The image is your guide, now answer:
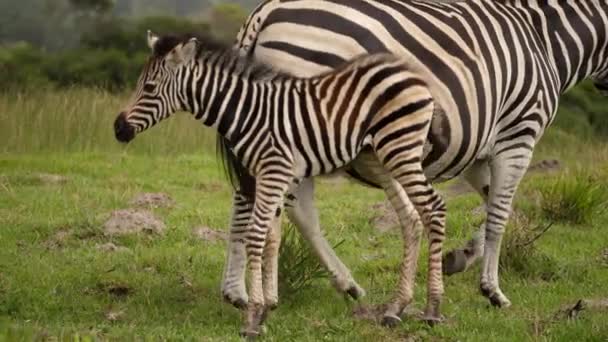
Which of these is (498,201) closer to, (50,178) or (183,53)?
(183,53)

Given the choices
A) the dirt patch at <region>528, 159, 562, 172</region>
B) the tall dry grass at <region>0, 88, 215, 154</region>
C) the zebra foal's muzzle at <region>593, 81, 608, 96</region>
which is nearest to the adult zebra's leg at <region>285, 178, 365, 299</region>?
the zebra foal's muzzle at <region>593, 81, 608, 96</region>

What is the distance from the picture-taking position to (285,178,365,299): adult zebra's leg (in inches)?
263

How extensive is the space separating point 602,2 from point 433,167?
86.2 inches

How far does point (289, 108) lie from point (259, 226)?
66 cm

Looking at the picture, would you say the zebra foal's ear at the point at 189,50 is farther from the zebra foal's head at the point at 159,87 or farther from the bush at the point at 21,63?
the bush at the point at 21,63

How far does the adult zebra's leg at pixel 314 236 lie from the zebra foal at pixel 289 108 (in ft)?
2.69

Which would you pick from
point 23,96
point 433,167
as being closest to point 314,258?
point 433,167

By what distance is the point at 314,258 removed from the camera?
6863 millimetres

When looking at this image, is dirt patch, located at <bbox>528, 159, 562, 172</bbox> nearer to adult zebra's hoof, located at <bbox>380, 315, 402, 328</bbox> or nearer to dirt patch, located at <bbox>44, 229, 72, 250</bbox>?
dirt patch, located at <bbox>44, 229, 72, 250</bbox>

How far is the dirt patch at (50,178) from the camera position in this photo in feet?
34.9

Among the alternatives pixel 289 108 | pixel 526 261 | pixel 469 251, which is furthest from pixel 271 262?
pixel 526 261

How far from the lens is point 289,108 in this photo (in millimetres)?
5746

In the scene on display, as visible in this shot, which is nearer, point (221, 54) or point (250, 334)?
point (250, 334)

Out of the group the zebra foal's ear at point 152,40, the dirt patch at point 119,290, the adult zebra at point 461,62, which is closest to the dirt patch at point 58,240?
the dirt patch at point 119,290
